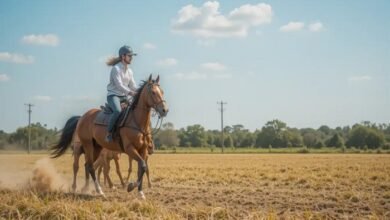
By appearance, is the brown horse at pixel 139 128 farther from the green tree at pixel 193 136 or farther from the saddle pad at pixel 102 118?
the green tree at pixel 193 136

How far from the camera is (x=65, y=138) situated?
14.4 meters

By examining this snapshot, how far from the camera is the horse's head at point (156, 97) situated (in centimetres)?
1048

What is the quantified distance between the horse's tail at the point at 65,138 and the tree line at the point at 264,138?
211 feet

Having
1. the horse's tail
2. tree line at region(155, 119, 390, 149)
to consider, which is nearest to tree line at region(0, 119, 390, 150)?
tree line at region(155, 119, 390, 149)

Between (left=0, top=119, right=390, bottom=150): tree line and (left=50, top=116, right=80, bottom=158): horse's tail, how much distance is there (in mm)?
64418

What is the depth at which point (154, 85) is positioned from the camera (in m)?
10.8

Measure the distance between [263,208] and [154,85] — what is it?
404 centimetres

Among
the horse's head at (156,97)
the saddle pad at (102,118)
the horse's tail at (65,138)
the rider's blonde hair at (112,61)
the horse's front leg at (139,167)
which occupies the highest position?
the rider's blonde hair at (112,61)

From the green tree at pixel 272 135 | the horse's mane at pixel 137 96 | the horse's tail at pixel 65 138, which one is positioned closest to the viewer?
the horse's mane at pixel 137 96

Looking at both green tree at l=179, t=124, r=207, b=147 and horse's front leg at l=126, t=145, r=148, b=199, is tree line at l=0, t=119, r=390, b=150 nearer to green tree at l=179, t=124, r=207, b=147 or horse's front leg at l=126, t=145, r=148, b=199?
green tree at l=179, t=124, r=207, b=147

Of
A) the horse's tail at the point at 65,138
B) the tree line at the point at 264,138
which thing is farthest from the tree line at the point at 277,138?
the horse's tail at the point at 65,138

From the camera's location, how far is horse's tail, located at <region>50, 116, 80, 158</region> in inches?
563

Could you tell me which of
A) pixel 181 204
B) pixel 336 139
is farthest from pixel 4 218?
pixel 336 139

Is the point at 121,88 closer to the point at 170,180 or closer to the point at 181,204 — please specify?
the point at 181,204
